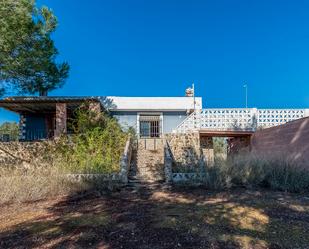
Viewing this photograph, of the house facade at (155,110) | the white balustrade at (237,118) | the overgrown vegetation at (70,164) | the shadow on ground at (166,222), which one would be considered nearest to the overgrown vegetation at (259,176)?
the shadow on ground at (166,222)

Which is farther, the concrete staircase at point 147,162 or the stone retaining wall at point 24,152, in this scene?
the stone retaining wall at point 24,152

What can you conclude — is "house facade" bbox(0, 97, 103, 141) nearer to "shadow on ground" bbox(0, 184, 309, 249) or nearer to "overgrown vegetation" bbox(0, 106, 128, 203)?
"overgrown vegetation" bbox(0, 106, 128, 203)

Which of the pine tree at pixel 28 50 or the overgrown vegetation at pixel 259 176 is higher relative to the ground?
the pine tree at pixel 28 50

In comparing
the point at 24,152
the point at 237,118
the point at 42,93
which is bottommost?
the point at 24,152

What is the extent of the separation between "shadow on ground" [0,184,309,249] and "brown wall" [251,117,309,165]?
3.73 meters

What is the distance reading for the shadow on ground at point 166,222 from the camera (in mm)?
3533

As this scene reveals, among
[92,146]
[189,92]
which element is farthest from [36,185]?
[189,92]

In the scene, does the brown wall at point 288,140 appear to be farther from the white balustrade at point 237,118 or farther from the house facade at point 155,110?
the house facade at point 155,110

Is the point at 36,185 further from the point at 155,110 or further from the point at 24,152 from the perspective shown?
the point at 155,110

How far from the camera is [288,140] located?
10.5 m

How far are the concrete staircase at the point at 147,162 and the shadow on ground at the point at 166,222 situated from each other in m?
2.53

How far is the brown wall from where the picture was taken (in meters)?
9.22

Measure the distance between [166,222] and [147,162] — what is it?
7101 mm

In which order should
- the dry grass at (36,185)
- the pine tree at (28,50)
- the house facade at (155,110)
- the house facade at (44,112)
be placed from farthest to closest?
the house facade at (155,110) < the house facade at (44,112) < the pine tree at (28,50) < the dry grass at (36,185)
